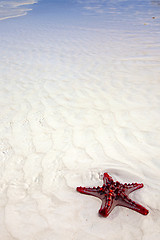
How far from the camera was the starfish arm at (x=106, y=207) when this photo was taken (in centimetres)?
242

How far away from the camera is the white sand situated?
2.49 m

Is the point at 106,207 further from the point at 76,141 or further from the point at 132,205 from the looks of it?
the point at 76,141

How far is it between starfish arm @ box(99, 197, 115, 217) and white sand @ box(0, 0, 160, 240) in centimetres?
13

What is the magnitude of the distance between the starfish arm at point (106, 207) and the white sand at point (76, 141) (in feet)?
0.41

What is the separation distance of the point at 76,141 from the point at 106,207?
1.54 metres

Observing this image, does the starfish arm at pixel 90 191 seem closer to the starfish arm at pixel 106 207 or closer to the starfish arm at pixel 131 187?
the starfish arm at pixel 106 207

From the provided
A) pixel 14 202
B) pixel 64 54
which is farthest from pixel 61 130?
pixel 64 54

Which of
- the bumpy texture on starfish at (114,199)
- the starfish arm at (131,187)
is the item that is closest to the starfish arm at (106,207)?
the bumpy texture on starfish at (114,199)

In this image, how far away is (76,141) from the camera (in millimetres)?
3730

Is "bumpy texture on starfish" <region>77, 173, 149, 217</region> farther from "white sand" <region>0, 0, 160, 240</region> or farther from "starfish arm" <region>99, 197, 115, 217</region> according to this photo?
"white sand" <region>0, 0, 160, 240</region>

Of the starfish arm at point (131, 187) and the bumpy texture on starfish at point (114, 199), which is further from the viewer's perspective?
the starfish arm at point (131, 187)

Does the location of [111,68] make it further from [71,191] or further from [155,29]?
[155,29]

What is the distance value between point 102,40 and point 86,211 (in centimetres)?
877

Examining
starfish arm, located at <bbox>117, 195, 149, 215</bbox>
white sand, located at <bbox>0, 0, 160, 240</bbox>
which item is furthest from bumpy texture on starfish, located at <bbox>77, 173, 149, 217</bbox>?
white sand, located at <bbox>0, 0, 160, 240</bbox>
